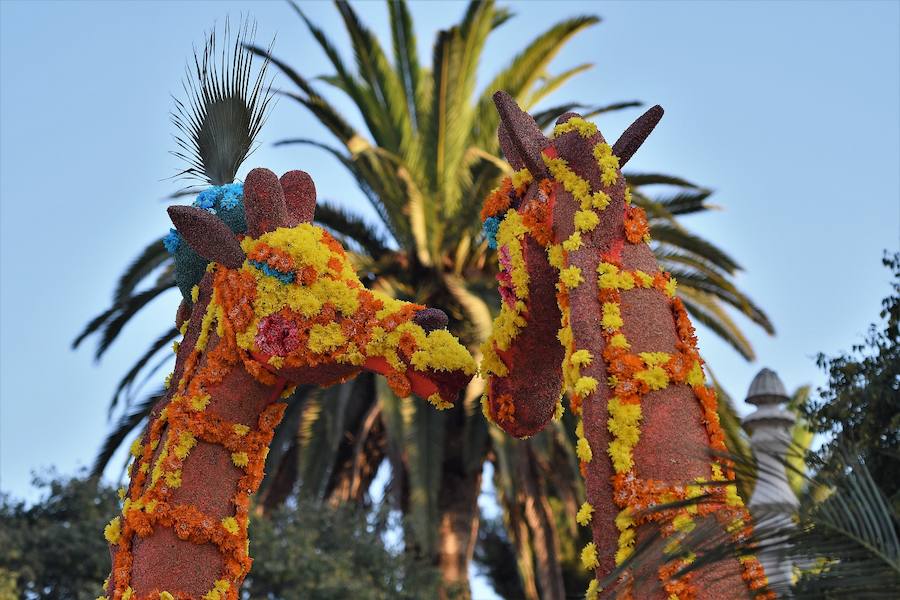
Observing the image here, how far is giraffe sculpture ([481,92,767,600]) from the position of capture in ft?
12.7

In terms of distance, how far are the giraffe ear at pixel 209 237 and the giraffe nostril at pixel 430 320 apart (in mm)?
943

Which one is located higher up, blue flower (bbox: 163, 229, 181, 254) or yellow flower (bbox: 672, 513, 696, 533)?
blue flower (bbox: 163, 229, 181, 254)

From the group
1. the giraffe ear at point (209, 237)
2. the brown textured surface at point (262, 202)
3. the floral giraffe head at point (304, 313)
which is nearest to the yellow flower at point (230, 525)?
the floral giraffe head at point (304, 313)

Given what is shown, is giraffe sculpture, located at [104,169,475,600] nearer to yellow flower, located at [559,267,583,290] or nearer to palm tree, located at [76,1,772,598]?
yellow flower, located at [559,267,583,290]

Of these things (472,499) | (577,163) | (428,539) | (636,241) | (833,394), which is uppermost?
(472,499)

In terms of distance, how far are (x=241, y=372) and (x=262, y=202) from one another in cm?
84

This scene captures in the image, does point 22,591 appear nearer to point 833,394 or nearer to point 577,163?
point 833,394

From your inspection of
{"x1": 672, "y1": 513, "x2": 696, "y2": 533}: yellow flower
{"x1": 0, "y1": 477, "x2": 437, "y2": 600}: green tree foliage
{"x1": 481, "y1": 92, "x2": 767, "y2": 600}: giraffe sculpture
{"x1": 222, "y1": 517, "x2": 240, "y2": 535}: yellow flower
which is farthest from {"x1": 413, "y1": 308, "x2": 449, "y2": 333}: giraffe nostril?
{"x1": 0, "y1": 477, "x2": 437, "y2": 600}: green tree foliage

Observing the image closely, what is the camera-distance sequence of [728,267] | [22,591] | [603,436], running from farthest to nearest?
[728,267] → [22,591] → [603,436]

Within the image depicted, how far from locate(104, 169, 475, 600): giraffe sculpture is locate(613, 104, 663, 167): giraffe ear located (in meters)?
1.13

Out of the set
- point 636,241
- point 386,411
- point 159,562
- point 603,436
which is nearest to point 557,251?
point 636,241

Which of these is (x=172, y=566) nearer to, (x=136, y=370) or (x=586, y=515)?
(x=586, y=515)

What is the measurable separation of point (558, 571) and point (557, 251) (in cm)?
1037

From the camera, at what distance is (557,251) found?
4.65 meters
